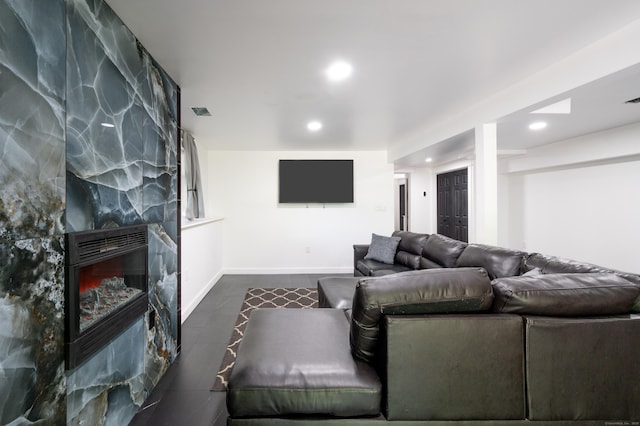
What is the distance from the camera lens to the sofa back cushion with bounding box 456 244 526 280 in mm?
2260

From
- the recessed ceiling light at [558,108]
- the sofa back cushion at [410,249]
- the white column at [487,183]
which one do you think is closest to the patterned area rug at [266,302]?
the sofa back cushion at [410,249]

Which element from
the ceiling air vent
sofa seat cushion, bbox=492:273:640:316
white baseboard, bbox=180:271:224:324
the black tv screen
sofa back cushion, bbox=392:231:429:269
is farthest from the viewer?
the black tv screen

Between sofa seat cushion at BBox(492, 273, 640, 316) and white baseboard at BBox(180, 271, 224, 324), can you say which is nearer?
sofa seat cushion at BBox(492, 273, 640, 316)

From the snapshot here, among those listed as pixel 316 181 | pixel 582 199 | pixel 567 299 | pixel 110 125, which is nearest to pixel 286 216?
pixel 316 181

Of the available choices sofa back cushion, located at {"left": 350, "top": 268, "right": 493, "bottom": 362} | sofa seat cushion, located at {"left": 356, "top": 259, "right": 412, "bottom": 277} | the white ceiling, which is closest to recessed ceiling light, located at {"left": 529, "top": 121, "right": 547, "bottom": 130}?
the white ceiling

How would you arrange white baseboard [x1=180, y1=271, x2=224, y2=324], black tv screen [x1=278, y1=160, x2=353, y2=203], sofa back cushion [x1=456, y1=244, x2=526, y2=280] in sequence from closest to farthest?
1. sofa back cushion [x1=456, y1=244, x2=526, y2=280]
2. white baseboard [x1=180, y1=271, x2=224, y2=324]
3. black tv screen [x1=278, y1=160, x2=353, y2=203]

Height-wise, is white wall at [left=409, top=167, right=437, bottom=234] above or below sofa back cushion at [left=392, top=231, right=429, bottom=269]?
above

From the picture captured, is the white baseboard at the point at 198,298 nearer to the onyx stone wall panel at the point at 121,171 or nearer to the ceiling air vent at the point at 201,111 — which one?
the onyx stone wall panel at the point at 121,171

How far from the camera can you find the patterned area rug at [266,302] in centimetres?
249

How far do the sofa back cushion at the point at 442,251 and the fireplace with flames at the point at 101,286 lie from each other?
2.98 meters

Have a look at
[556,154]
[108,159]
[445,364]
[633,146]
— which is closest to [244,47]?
[108,159]

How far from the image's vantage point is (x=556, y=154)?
4.61 metres

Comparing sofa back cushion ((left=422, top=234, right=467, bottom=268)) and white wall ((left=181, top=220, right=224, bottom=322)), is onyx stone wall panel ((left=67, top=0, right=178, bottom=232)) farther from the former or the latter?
sofa back cushion ((left=422, top=234, right=467, bottom=268))

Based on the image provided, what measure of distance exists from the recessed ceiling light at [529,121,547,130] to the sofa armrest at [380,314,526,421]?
10.7ft
